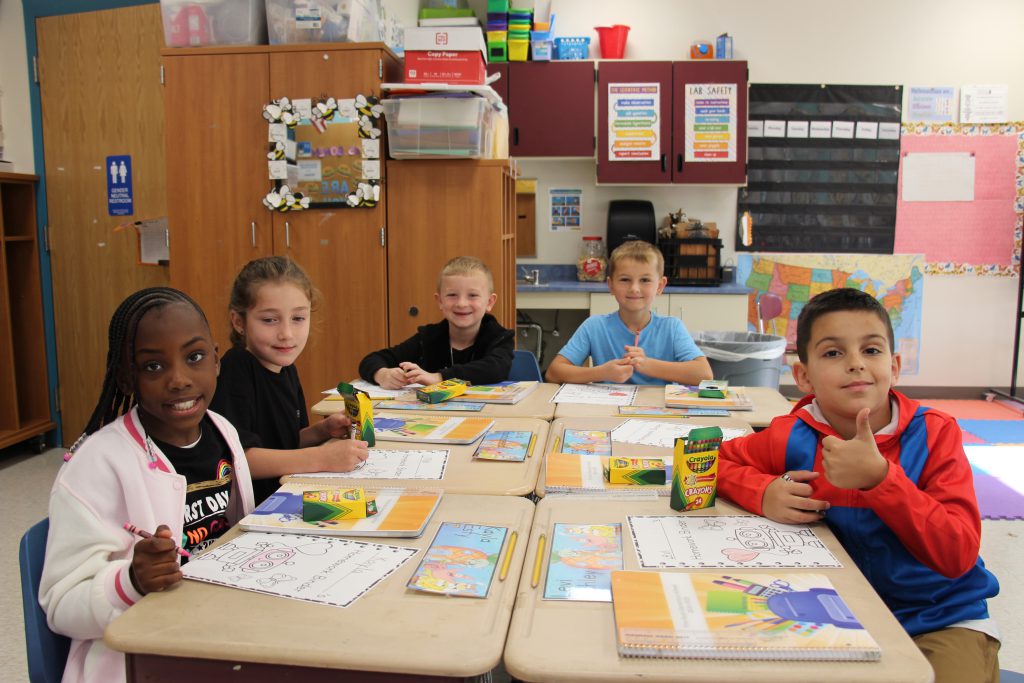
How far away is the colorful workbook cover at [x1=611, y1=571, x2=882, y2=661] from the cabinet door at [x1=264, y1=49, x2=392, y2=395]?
247 cm

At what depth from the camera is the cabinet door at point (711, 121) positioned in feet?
16.1

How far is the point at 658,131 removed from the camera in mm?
4930

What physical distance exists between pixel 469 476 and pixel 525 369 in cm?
131

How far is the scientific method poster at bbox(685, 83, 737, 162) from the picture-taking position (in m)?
4.92

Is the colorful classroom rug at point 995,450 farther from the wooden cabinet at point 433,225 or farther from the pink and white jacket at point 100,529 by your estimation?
the pink and white jacket at point 100,529

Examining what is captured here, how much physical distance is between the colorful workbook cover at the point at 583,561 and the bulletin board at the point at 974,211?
15.4ft

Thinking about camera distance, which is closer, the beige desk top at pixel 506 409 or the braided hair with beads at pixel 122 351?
the braided hair with beads at pixel 122 351

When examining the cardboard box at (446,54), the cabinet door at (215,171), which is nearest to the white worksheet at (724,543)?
the cardboard box at (446,54)

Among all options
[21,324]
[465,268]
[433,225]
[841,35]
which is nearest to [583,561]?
[465,268]

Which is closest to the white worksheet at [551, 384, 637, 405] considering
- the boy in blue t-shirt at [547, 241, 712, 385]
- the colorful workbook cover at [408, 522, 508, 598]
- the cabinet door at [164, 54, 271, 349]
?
the boy in blue t-shirt at [547, 241, 712, 385]

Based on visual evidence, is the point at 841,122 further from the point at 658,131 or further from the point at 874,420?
the point at 874,420

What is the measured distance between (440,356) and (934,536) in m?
1.81

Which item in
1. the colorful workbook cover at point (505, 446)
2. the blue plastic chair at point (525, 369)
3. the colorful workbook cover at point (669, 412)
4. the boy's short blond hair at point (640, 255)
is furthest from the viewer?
the blue plastic chair at point (525, 369)

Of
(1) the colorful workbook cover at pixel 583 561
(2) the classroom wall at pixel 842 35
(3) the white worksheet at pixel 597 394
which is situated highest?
(2) the classroom wall at pixel 842 35
